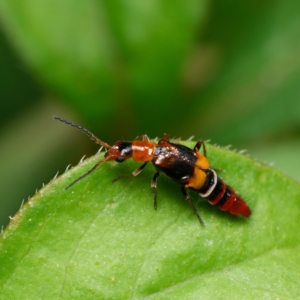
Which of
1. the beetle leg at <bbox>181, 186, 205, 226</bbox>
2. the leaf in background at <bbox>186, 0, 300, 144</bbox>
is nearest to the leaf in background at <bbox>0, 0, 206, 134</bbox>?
the leaf in background at <bbox>186, 0, 300, 144</bbox>

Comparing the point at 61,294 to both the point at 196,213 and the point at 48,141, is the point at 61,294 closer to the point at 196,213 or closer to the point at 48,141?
the point at 196,213

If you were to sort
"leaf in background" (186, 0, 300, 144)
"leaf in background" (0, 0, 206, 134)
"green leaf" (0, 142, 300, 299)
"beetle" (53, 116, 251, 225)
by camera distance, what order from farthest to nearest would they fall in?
"leaf in background" (186, 0, 300, 144) → "leaf in background" (0, 0, 206, 134) → "beetle" (53, 116, 251, 225) → "green leaf" (0, 142, 300, 299)

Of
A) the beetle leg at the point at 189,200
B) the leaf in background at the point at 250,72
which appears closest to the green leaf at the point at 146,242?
the beetle leg at the point at 189,200

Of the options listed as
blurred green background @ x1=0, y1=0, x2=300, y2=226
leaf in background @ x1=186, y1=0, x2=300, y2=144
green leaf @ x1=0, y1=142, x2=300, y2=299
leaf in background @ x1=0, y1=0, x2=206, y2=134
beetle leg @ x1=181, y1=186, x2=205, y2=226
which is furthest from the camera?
leaf in background @ x1=186, y1=0, x2=300, y2=144

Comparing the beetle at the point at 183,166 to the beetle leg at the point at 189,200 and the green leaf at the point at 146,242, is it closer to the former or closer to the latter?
the beetle leg at the point at 189,200

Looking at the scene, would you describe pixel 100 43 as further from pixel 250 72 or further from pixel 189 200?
pixel 250 72

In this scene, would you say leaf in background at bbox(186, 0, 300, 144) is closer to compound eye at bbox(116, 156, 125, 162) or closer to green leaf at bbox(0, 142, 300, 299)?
green leaf at bbox(0, 142, 300, 299)

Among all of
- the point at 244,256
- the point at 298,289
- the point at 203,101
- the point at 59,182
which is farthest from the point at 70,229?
the point at 203,101
